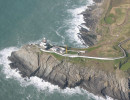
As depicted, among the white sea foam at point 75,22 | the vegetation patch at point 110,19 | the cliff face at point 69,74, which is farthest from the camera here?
the vegetation patch at point 110,19

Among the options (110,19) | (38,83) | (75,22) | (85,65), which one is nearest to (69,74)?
(85,65)

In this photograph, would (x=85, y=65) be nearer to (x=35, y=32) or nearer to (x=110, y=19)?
(x=35, y=32)

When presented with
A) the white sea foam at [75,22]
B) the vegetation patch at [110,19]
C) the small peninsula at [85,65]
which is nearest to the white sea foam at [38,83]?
the small peninsula at [85,65]

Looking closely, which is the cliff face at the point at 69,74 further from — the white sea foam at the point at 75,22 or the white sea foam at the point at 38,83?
the white sea foam at the point at 75,22

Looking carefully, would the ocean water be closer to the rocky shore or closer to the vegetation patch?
the rocky shore

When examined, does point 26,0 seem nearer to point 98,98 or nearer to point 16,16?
point 16,16

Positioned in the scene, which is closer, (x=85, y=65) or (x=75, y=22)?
(x=85, y=65)
